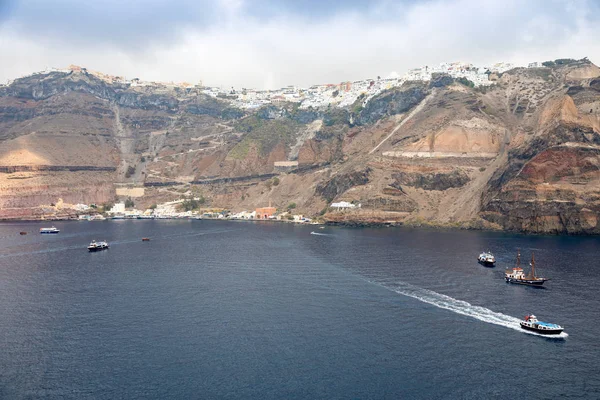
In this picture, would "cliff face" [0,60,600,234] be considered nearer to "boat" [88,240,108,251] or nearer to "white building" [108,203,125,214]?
"white building" [108,203,125,214]

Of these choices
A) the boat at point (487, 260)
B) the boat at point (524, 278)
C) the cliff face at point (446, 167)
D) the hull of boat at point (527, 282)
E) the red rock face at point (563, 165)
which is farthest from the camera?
the cliff face at point (446, 167)

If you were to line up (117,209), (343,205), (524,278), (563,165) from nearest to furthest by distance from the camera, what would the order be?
(524,278) → (563,165) → (343,205) → (117,209)

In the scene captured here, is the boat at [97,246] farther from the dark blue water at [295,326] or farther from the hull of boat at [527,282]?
the hull of boat at [527,282]

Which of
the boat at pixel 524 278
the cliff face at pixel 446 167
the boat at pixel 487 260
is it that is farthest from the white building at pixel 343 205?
the boat at pixel 524 278

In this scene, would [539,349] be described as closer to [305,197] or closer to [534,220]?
[534,220]

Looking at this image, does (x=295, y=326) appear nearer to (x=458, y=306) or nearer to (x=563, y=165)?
(x=458, y=306)

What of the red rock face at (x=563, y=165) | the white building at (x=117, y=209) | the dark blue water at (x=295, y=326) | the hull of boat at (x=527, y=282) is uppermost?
the red rock face at (x=563, y=165)

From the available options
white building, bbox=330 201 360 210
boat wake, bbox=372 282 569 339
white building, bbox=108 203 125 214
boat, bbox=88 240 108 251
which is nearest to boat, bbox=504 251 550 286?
boat wake, bbox=372 282 569 339

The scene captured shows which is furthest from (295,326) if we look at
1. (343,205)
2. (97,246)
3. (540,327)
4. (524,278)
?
(343,205)
